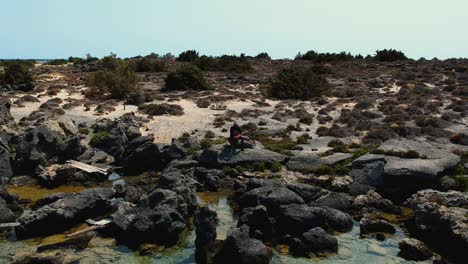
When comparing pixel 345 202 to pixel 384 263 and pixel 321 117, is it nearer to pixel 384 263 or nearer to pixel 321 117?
pixel 384 263

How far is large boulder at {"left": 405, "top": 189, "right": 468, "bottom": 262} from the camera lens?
65.1ft

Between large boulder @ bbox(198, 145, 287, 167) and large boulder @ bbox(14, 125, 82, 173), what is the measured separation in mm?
9392

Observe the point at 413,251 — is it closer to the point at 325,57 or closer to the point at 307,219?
the point at 307,219

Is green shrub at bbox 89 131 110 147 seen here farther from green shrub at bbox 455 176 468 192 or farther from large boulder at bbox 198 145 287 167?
green shrub at bbox 455 176 468 192

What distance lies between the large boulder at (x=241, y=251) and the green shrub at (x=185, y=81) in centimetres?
4809

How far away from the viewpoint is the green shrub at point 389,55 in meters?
109

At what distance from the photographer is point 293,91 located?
60.3 m

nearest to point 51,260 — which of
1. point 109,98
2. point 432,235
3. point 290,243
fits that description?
point 290,243

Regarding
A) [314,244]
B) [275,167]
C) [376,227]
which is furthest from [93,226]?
[376,227]

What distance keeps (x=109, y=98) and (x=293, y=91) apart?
76.5 ft

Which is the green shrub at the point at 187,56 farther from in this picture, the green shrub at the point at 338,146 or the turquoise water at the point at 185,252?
the turquoise water at the point at 185,252

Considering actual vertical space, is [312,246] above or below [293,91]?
below

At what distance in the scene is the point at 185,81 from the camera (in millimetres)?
65875

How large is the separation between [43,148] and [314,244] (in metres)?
21.1
